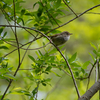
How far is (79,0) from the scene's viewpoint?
5.46 m

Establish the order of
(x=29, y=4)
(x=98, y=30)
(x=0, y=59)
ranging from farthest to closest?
(x=29, y=4)
(x=98, y=30)
(x=0, y=59)

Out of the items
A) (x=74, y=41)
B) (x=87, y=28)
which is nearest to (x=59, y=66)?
(x=87, y=28)

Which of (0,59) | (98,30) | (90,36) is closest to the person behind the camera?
(0,59)

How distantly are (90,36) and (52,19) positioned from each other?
3.67 metres

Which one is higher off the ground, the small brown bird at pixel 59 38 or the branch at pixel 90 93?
the branch at pixel 90 93

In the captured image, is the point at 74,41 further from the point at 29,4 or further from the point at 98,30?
the point at 29,4

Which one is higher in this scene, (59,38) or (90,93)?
(90,93)

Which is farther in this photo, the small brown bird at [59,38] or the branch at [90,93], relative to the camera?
the small brown bird at [59,38]

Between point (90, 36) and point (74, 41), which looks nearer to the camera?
point (90, 36)

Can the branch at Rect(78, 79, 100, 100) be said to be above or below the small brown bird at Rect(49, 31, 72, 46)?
above

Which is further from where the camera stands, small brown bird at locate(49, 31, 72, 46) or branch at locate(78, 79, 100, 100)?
small brown bird at locate(49, 31, 72, 46)

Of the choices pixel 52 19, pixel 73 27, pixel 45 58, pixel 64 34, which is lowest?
pixel 73 27

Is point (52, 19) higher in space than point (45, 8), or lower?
lower

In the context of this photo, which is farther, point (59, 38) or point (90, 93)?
point (59, 38)
